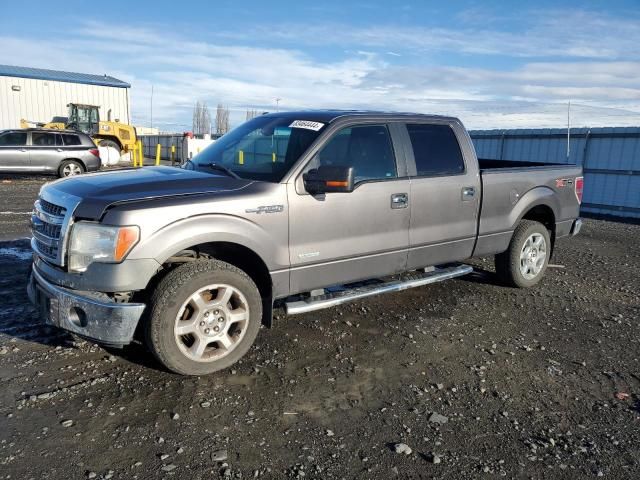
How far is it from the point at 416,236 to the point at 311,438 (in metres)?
2.33

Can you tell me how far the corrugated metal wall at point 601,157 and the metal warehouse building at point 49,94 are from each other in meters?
31.6

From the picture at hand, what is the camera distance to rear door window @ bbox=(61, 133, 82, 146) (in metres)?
16.7

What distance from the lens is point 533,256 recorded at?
6027 millimetres

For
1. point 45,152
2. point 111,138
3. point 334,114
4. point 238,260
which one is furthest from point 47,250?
point 111,138

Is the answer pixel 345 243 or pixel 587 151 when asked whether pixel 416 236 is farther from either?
pixel 587 151

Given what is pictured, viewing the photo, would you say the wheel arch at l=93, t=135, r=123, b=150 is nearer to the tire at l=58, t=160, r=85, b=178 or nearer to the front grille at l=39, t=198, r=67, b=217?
the tire at l=58, t=160, r=85, b=178

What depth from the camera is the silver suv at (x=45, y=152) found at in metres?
16.0

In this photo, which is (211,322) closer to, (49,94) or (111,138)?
(111,138)

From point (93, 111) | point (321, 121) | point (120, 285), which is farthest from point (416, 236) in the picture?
point (93, 111)

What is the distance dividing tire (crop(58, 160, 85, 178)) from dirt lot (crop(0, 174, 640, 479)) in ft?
41.6

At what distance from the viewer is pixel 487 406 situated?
3.39 metres

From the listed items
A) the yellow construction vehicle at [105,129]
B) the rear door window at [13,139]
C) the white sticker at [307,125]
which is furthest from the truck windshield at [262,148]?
the yellow construction vehicle at [105,129]

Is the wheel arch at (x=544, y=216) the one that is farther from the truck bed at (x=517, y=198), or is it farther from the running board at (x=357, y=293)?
the running board at (x=357, y=293)

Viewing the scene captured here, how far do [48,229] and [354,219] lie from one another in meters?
2.32
